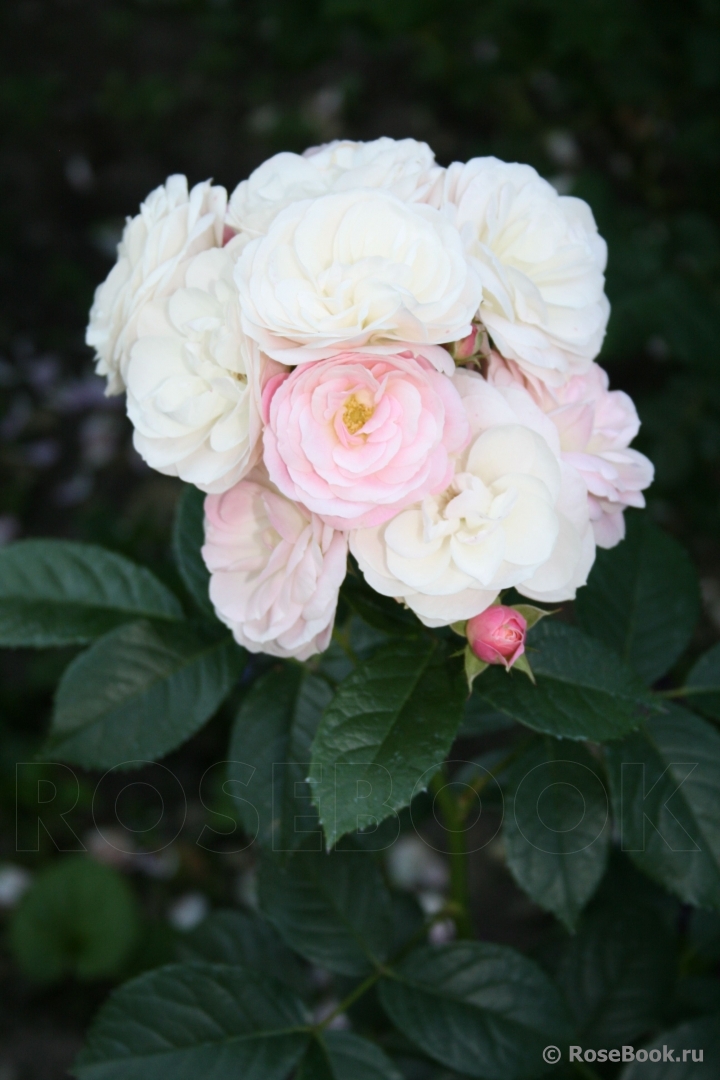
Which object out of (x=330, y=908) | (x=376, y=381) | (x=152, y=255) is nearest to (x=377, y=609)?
(x=376, y=381)

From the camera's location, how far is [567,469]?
710mm

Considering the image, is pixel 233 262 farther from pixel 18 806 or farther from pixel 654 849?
pixel 18 806

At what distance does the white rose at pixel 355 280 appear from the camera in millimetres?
649

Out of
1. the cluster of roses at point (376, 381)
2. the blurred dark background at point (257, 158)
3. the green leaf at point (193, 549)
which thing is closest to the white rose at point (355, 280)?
the cluster of roses at point (376, 381)

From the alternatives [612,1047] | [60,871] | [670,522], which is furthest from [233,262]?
[670,522]

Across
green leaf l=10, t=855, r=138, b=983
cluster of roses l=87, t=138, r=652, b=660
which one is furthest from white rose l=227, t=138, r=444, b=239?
green leaf l=10, t=855, r=138, b=983

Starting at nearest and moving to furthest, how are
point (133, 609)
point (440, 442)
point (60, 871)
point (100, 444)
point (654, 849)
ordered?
point (440, 442), point (654, 849), point (133, 609), point (60, 871), point (100, 444)

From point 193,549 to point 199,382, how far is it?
13.2 inches

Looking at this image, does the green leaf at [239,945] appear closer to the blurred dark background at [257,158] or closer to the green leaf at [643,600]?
the blurred dark background at [257,158]

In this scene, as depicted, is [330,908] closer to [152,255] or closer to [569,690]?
[569,690]

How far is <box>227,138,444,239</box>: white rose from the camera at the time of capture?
726 millimetres

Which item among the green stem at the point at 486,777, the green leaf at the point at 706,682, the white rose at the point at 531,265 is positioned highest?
the white rose at the point at 531,265

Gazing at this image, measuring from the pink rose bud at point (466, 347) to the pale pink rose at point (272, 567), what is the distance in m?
0.16

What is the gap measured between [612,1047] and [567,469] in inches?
30.7
